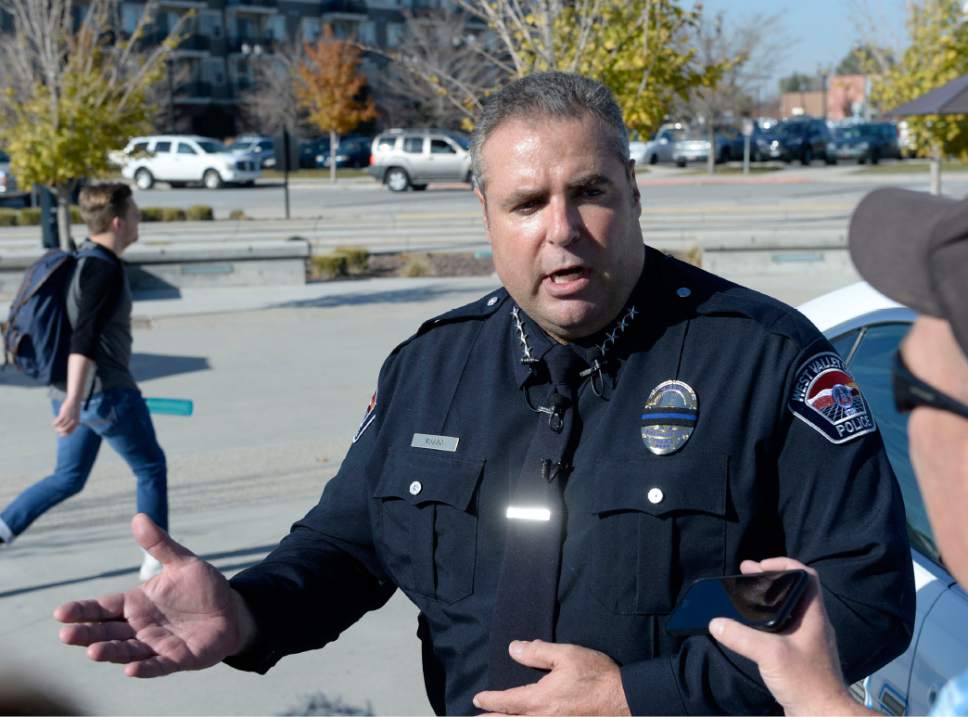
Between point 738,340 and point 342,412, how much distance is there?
6.45 meters

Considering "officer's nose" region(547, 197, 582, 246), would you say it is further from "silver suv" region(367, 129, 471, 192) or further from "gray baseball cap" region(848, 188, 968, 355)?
"silver suv" region(367, 129, 471, 192)

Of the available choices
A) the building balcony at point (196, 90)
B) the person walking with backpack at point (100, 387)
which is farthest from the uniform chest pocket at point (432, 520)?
the building balcony at point (196, 90)

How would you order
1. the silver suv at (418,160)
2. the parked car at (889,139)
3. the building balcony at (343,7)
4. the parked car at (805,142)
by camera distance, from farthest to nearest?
the building balcony at (343,7), the parked car at (805,142), the parked car at (889,139), the silver suv at (418,160)

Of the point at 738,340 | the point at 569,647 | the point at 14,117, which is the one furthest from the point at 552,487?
the point at 14,117

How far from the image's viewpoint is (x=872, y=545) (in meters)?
2.03

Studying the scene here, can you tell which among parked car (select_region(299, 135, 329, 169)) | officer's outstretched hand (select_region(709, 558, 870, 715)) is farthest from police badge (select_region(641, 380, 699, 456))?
parked car (select_region(299, 135, 329, 169))

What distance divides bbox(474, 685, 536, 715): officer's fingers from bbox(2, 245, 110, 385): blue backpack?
3.76 metres

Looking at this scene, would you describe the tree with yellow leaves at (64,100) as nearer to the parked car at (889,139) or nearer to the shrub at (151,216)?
the shrub at (151,216)

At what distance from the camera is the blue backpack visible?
5340mm

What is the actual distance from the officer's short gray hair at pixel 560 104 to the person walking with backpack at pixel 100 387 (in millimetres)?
3306

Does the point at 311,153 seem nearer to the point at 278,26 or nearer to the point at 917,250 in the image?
the point at 278,26

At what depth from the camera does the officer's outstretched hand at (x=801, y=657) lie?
1.56 metres

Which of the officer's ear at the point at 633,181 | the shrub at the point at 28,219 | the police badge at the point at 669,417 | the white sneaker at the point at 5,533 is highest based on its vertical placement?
the officer's ear at the point at 633,181

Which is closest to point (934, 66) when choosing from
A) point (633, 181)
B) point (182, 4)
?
point (633, 181)
